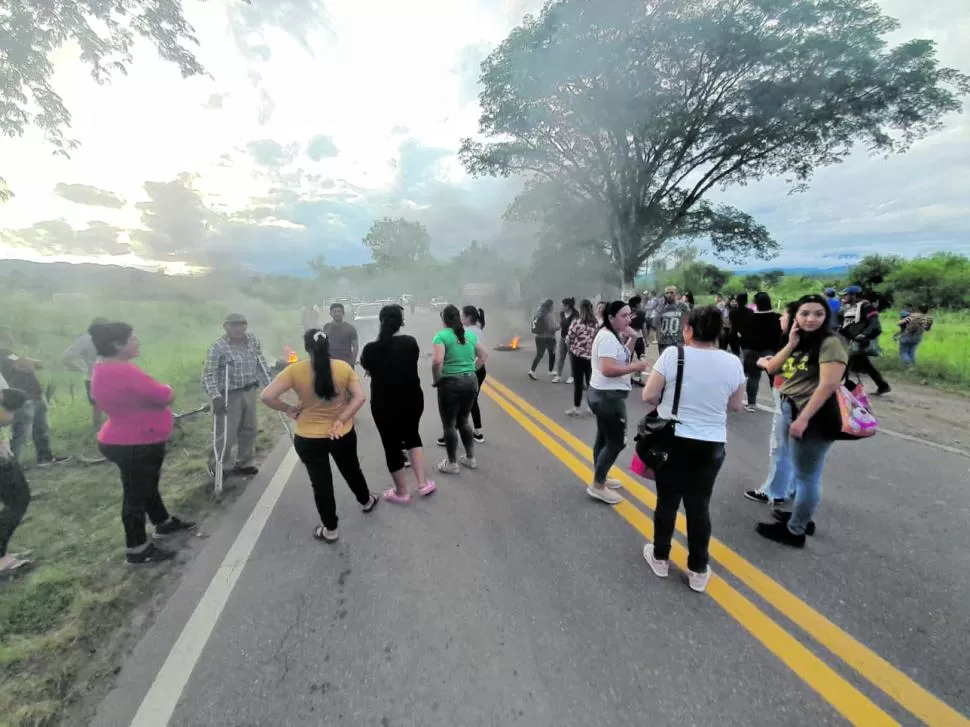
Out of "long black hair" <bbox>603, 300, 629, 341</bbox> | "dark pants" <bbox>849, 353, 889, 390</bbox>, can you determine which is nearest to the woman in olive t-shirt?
"long black hair" <bbox>603, 300, 629, 341</bbox>

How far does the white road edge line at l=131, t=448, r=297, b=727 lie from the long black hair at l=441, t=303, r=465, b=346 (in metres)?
2.25

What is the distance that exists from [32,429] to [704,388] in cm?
679

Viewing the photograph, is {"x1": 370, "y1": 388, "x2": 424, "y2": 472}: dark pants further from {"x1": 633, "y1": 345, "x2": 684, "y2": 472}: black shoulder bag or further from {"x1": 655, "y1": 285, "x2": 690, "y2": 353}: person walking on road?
{"x1": 655, "y1": 285, "x2": 690, "y2": 353}: person walking on road

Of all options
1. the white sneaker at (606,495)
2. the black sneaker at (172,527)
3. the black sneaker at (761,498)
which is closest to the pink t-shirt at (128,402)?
the black sneaker at (172,527)

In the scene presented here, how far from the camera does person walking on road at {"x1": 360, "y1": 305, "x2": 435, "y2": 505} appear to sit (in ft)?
11.8

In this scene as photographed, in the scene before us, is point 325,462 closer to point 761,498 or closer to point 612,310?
point 612,310

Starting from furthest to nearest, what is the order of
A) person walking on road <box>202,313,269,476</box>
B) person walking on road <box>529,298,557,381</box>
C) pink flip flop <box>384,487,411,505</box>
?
person walking on road <box>529,298,557,381</box>
person walking on road <box>202,313,269,476</box>
pink flip flop <box>384,487,411,505</box>

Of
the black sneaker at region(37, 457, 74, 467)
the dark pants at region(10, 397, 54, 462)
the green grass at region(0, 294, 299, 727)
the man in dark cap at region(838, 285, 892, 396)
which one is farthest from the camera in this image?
the man in dark cap at region(838, 285, 892, 396)

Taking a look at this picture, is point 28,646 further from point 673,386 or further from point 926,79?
point 926,79

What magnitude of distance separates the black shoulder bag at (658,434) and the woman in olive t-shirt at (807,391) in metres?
1.02

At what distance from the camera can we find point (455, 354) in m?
4.22

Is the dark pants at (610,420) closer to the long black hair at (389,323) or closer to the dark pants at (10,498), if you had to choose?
the long black hair at (389,323)

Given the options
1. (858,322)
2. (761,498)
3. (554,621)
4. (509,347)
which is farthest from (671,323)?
(509,347)

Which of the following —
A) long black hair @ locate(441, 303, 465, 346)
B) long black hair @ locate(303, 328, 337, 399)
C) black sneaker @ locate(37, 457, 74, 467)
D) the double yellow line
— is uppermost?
long black hair @ locate(441, 303, 465, 346)
